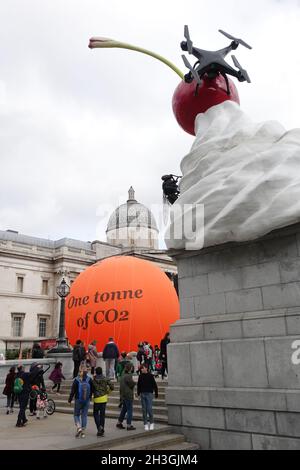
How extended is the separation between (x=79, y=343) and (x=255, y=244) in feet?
32.5

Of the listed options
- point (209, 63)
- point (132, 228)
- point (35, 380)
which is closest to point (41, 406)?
point (35, 380)

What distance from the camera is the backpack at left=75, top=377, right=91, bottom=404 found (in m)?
9.53

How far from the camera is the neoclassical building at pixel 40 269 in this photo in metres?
57.7

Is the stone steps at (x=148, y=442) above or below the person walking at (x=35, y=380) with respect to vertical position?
below

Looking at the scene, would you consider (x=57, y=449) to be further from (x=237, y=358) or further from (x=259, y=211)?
(x=259, y=211)

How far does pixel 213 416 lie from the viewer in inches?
340

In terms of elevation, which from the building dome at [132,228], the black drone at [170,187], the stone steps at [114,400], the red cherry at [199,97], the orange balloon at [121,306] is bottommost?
the stone steps at [114,400]

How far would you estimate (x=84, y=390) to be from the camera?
966 cm

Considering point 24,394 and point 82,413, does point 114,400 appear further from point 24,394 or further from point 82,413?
point 82,413

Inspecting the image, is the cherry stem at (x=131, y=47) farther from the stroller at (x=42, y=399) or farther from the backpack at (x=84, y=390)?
the stroller at (x=42, y=399)

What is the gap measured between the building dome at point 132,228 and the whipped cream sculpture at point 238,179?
57.8 metres

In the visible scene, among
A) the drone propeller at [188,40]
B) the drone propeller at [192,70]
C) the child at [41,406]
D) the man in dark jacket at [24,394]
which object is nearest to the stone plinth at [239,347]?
the man in dark jacket at [24,394]

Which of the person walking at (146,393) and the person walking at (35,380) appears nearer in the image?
the person walking at (146,393)

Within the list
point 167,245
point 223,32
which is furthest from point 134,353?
point 223,32
